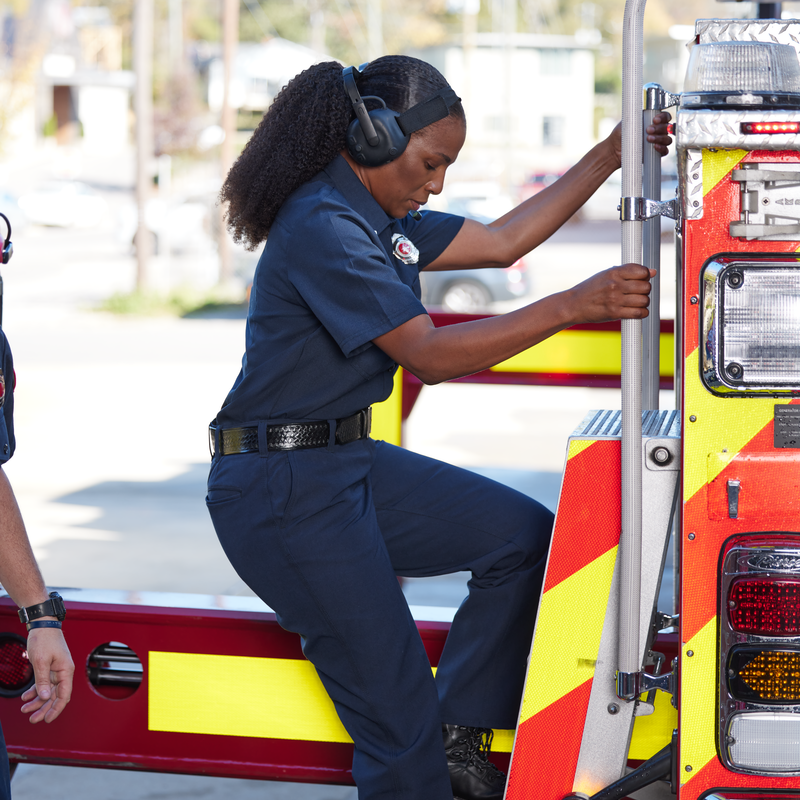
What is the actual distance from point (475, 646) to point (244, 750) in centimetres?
54

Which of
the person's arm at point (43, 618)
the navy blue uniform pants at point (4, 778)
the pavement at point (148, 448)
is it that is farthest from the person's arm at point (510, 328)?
the pavement at point (148, 448)

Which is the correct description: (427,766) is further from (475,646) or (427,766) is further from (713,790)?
(713,790)

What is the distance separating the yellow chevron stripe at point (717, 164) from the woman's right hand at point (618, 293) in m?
0.17

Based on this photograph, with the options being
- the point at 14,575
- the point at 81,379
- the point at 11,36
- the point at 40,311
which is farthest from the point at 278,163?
the point at 11,36

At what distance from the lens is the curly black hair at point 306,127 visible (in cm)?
212

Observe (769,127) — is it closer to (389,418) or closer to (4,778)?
(4,778)

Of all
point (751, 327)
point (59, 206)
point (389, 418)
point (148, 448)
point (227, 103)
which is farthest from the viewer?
point (59, 206)

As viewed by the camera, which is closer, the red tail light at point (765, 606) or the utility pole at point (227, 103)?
the red tail light at point (765, 606)

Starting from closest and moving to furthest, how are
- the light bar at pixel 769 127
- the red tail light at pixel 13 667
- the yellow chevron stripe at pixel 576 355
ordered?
the light bar at pixel 769 127
the red tail light at pixel 13 667
the yellow chevron stripe at pixel 576 355

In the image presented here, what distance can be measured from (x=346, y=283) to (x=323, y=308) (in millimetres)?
63

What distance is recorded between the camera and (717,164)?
174 cm

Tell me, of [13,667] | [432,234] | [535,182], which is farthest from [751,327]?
[535,182]

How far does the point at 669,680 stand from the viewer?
1.95 meters

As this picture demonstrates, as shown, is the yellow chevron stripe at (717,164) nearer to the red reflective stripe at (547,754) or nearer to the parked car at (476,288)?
the red reflective stripe at (547,754)
